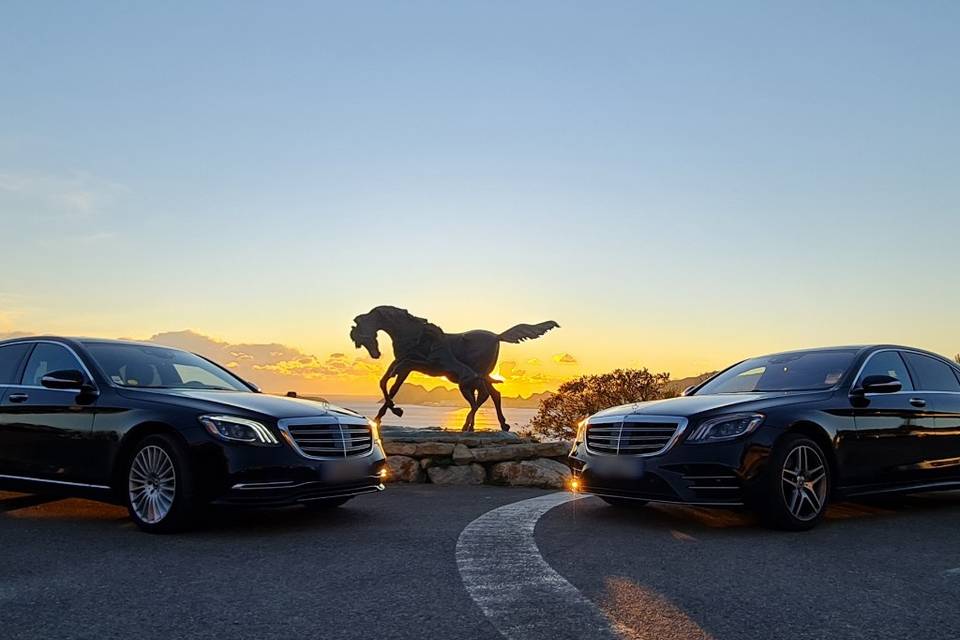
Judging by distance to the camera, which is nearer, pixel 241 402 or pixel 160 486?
pixel 160 486

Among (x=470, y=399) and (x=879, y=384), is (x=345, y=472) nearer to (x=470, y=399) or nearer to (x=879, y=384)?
(x=879, y=384)

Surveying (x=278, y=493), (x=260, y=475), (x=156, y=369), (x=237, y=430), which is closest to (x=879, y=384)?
(x=278, y=493)

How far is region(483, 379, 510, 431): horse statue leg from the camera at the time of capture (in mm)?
13938

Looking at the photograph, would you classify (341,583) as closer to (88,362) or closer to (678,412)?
(678,412)

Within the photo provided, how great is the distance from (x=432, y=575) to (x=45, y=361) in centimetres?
482

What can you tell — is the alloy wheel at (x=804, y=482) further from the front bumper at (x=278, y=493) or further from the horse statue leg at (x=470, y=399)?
the horse statue leg at (x=470, y=399)

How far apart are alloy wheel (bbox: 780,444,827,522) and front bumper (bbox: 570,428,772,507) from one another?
0.30 meters

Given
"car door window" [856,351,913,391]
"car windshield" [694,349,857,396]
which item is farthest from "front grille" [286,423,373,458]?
"car door window" [856,351,913,391]

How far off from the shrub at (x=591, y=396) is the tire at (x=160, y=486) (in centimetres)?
1447

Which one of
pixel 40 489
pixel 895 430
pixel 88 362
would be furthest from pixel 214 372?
pixel 895 430

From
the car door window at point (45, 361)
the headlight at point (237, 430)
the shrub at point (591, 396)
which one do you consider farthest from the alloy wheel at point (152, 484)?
the shrub at point (591, 396)

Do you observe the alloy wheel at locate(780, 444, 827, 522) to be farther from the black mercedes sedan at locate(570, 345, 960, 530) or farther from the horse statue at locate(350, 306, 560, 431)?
the horse statue at locate(350, 306, 560, 431)

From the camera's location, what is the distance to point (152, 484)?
6688mm

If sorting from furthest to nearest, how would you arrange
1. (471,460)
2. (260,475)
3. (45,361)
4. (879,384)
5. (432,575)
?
(471,460) < (45,361) < (879,384) < (260,475) < (432,575)
